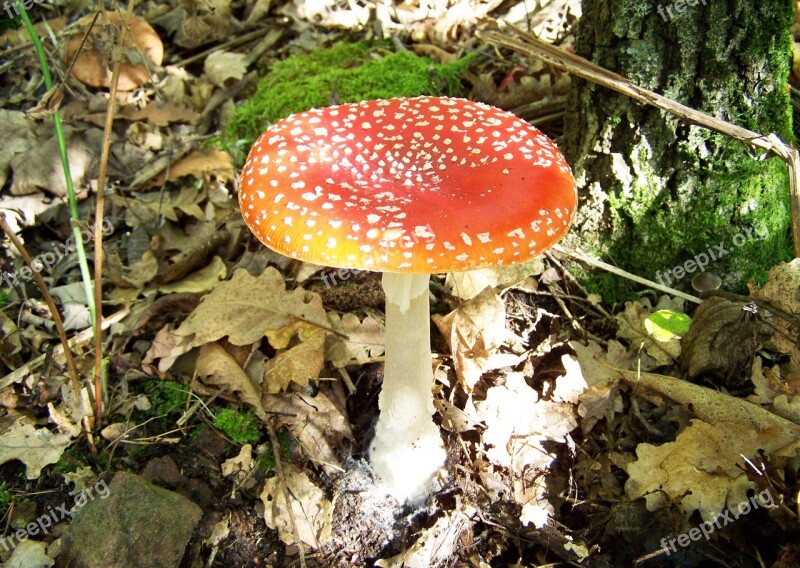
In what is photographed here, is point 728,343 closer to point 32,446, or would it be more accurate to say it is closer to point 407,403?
point 407,403

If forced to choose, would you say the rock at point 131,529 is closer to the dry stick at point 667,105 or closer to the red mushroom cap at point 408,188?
the red mushroom cap at point 408,188

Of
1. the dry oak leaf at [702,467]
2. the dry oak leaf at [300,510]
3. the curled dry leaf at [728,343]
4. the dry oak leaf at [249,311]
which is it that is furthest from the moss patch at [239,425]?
the curled dry leaf at [728,343]

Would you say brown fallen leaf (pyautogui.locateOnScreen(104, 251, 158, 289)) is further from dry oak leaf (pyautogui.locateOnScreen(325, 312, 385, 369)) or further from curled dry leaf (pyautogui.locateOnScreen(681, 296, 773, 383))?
curled dry leaf (pyautogui.locateOnScreen(681, 296, 773, 383))

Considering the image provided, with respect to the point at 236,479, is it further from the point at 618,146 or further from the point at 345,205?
the point at 618,146

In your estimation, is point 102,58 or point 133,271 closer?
point 133,271

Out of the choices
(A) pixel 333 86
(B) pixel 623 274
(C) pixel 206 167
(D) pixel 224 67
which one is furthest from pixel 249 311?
(D) pixel 224 67
